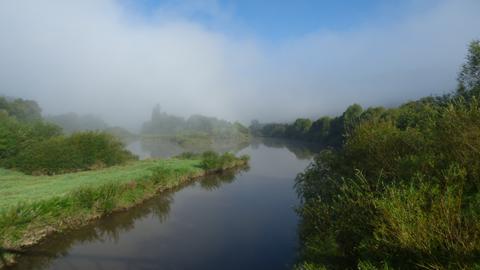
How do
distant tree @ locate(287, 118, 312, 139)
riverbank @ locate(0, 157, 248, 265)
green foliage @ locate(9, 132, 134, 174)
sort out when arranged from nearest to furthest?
riverbank @ locate(0, 157, 248, 265) → green foliage @ locate(9, 132, 134, 174) → distant tree @ locate(287, 118, 312, 139)

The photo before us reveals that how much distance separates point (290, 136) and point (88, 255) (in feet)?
531

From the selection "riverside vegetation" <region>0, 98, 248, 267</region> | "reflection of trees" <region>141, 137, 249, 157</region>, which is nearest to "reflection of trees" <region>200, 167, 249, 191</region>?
"riverside vegetation" <region>0, 98, 248, 267</region>

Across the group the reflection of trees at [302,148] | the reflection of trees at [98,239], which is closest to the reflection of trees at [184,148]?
the reflection of trees at [302,148]

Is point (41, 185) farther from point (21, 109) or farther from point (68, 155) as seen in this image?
point (21, 109)

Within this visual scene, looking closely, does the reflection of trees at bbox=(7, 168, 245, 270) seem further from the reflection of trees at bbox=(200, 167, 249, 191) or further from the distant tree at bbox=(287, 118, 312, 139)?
the distant tree at bbox=(287, 118, 312, 139)

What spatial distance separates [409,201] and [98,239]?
21285 mm

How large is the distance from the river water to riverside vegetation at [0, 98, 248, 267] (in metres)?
1.18

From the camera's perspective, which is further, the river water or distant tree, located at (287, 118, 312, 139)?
distant tree, located at (287, 118, 312, 139)

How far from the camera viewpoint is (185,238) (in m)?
21.9

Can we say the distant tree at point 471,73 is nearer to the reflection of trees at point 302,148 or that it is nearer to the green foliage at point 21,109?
the reflection of trees at point 302,148

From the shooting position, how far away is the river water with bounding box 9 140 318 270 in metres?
17.9

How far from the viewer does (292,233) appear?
22.9 m

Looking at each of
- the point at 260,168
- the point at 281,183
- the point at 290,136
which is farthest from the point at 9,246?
the point at 290,136

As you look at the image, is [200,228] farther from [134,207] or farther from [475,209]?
[475,209]
